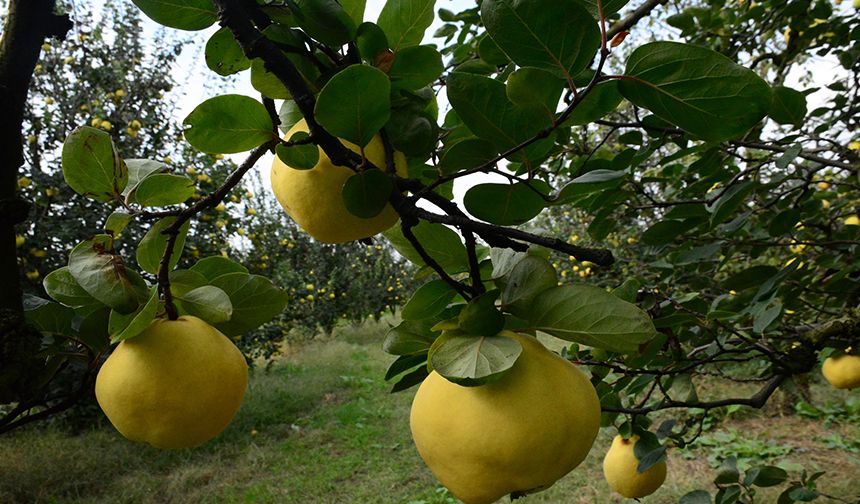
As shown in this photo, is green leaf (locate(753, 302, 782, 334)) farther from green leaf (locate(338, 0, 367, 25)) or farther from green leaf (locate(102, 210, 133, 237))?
green leaf (locate(102, 210, 133, 237))

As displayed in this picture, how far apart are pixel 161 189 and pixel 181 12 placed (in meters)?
0.19

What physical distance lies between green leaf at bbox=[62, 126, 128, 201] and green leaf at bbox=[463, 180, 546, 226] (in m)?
0.38

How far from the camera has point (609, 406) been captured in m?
1.20

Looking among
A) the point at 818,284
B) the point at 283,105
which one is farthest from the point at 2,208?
the point at 818,284

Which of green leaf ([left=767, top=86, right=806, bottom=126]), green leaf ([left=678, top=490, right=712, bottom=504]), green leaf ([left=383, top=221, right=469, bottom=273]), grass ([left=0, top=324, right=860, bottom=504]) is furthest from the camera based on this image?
grass ([left=0, top=324, right=860, bottom=504])

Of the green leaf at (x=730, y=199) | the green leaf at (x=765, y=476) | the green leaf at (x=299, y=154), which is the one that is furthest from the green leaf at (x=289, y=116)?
the green leaf at (x=765, y=476)

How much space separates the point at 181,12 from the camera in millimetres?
508

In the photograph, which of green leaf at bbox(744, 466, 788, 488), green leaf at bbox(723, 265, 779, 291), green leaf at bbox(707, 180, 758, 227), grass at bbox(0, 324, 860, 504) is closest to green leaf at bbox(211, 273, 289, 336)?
green leaf at bbox(707, 180, 758, 227)

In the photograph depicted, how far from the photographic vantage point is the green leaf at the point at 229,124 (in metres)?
0.48

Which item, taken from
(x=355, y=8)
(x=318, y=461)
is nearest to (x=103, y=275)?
(x=355, y=8)

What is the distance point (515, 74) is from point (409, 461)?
4031 millimetres

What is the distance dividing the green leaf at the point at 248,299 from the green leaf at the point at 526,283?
11.4 inches

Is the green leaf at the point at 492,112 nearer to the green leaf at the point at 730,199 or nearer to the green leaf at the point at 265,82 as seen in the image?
the green leaf at the point at 265,82

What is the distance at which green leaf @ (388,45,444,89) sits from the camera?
0.53 meters
